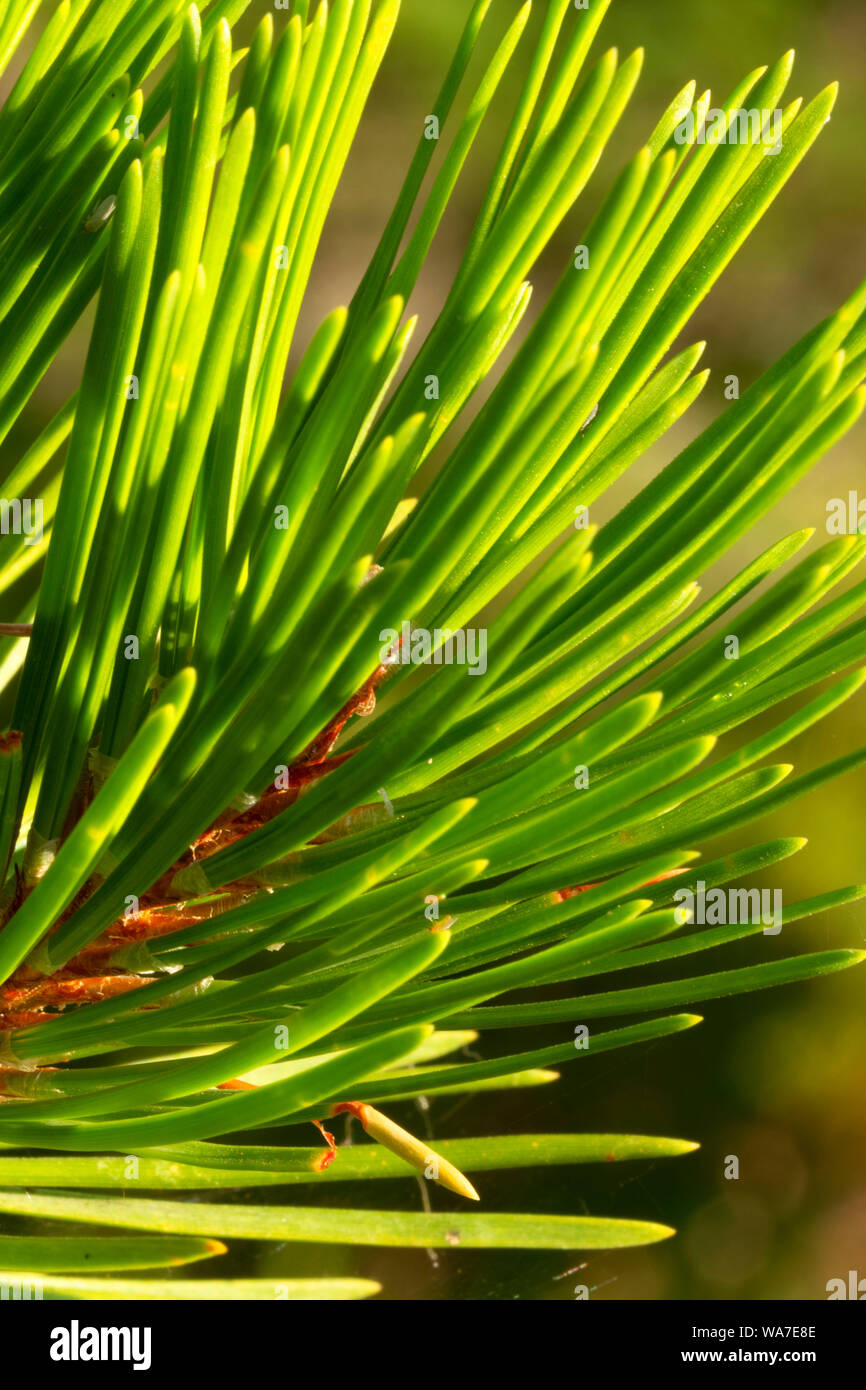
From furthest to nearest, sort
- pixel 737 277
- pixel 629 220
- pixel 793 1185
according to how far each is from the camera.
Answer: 1. pixel 737 277
2. pixel 793 1185
3. pixel 629 220

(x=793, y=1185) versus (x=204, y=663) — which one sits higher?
(x=204, y=663)

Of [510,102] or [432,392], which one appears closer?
[432,392]

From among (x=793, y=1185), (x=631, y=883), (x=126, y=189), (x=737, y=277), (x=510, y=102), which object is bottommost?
(x=793, y=1185)
